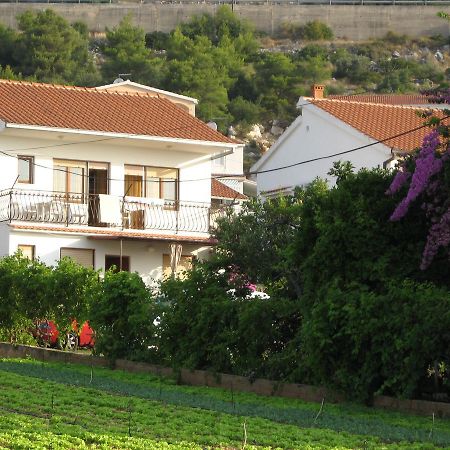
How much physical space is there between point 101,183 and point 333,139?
10.0 meters

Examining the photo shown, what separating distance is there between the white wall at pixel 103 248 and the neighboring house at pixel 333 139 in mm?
5091

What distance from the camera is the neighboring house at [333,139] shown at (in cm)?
4681

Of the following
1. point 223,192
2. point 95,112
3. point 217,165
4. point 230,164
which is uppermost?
point 230,164

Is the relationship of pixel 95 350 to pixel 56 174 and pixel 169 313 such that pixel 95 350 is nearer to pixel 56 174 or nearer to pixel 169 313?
pixel 169 313

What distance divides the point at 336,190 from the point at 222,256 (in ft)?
14.0

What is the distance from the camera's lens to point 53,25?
11550cm

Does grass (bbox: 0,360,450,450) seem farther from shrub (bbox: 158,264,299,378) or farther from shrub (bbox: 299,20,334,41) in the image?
shrub (bbox: 299,20,334,41)

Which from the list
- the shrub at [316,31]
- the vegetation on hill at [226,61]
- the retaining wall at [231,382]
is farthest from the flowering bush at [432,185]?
the shrub at [316,31]

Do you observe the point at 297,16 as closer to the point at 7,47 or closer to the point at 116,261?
the point at 7,47

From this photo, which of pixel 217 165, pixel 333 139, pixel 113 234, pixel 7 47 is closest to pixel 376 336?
pixel 113 234

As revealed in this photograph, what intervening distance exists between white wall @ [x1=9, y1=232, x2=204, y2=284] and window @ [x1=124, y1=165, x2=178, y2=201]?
1773mm

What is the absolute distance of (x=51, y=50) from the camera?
113 m

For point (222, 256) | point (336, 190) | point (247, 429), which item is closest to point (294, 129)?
point (222, 256)

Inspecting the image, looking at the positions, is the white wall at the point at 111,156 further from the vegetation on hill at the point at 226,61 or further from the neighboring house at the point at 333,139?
the vegetation on hill at the point at 226,61
